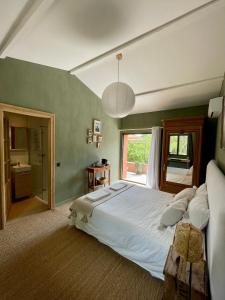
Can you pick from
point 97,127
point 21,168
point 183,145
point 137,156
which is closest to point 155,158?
point 183,145

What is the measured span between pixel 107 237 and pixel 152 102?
3.33m

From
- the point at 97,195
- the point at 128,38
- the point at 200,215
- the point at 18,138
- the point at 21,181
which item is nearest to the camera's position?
the point at 200,215

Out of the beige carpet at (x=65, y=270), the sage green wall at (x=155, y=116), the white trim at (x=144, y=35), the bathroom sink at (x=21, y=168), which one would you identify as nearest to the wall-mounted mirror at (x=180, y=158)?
the sage green wall at (x=155, y=116)

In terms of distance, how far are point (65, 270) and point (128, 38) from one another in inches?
120

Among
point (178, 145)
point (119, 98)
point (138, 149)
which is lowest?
point (138, 149)

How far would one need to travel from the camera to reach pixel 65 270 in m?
1.73

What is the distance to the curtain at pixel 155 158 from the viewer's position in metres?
4.31

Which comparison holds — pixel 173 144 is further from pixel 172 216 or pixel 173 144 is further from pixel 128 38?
pixel 128 38

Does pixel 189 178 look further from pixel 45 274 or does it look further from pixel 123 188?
pixel 45 274

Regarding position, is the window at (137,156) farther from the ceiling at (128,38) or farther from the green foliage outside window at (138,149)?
the ceiling at (128,38)

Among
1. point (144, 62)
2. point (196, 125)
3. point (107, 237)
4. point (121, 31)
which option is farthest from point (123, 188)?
point (121, 31)

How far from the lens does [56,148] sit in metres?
3.26

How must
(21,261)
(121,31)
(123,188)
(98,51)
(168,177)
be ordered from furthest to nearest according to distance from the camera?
(168,177)
(123,188)
(98,51)
(121,31)
(21,261)

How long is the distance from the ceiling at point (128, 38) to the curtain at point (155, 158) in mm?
1357
